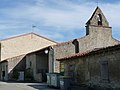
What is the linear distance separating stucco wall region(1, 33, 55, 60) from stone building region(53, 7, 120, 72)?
1677 centimetres

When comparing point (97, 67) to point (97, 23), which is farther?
point (97, 23)

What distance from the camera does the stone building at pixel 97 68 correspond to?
60.2ft

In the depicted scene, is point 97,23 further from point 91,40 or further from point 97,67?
point 97,67

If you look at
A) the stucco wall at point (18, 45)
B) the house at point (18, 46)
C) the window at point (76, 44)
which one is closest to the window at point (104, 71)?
the window at point (76, 44)

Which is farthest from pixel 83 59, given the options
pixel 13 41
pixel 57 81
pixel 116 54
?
pixel 13 41

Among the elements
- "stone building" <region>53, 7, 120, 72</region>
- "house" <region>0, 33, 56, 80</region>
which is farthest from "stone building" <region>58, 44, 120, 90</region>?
"house" <region>0, 33, 56, 80</region>

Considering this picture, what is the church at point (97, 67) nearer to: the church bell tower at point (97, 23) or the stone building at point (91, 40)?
the stone building at point (91, 40)

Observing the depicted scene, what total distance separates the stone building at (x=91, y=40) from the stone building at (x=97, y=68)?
828 centimetres

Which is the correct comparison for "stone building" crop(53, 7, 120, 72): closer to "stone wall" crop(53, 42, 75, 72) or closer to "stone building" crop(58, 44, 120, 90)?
"stone wall" crop(53, 42, 75, 72)

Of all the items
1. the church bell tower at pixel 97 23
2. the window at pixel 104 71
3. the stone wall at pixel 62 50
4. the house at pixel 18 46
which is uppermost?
the church bell tower at pixel 97 23

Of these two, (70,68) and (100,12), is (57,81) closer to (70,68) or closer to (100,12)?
(70,68)

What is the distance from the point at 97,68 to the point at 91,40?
51.6ft

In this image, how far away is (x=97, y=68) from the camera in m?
20.9

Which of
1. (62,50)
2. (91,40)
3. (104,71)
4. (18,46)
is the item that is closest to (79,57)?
(104,71)
